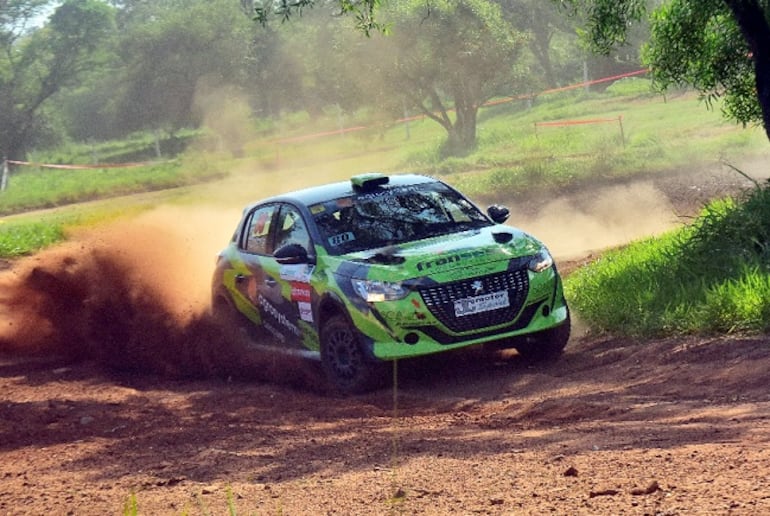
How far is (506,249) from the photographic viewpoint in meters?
10.1

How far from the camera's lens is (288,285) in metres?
10.8

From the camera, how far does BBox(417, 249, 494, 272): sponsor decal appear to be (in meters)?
9.70

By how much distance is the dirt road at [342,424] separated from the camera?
19.5ft

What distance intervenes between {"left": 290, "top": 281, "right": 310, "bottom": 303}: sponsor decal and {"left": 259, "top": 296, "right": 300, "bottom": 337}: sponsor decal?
27 centimetres

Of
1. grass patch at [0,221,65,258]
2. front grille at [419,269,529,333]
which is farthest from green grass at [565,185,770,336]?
grass patch at [0,221,65,258]

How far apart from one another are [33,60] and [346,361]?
48281 millimetres

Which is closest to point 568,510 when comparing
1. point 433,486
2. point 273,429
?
point 433,486

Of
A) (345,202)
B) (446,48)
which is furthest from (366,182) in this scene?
(446,48)

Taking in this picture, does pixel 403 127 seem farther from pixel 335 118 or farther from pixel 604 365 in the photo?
pixel 604 365

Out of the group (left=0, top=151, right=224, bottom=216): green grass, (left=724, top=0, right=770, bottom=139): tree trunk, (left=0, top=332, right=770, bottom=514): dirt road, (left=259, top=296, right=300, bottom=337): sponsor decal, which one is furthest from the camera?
(left=0, top=151, right=224, bottom=216): green grass

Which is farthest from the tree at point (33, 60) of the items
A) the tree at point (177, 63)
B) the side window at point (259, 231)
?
the side window at point (259, 231)

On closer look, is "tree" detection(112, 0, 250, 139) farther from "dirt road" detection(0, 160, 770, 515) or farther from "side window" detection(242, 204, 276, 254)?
"side window" detection(242, 204, 276, 254)

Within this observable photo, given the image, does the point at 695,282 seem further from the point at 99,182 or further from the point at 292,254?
the point at 99,182

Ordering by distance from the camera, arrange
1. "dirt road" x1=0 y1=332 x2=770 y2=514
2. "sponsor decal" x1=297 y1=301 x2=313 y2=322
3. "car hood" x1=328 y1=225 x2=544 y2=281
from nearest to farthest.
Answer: "dirt road" x1=0 y1=332 x2=770 y2=514 → "car hood" x1=328 y1=225 x2=544 y2=281 → "sponsor decal" x1=297 y1=301 x2=313 y2=322
